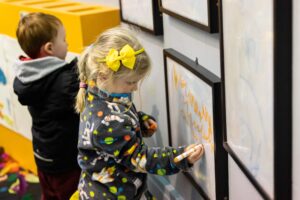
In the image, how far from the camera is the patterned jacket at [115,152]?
1.46 m

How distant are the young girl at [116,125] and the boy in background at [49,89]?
36 cm

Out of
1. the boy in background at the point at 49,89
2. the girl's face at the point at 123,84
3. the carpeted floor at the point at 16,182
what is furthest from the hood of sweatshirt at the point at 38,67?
the carpeted floor at the point at 16,182

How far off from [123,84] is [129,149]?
0.20 m

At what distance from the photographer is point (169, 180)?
206cm

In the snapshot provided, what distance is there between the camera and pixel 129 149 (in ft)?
4.78

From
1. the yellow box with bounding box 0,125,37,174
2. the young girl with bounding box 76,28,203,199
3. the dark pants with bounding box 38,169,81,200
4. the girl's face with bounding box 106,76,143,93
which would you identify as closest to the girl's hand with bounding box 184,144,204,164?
the young girl with bounding box 76,28,203,199


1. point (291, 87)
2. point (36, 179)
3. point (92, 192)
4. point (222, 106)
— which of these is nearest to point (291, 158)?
point (291, 87)

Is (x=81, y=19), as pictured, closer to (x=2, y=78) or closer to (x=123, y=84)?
(x=123, y=84)

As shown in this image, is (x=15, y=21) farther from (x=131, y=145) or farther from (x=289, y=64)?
(x=289, y=64)

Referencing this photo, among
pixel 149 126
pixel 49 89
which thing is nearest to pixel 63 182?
pixel 49 89

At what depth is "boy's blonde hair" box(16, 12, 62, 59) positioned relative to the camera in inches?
75.8

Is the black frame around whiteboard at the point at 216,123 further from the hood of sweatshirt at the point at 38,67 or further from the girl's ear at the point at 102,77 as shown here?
the hood of sweatshirt at the point at 38,67

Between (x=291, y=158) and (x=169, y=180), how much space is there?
115 cm

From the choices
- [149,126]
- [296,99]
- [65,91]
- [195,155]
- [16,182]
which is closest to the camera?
[296,99]
